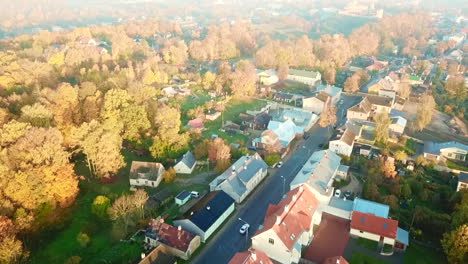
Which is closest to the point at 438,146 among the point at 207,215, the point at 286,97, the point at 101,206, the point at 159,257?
the point at 286,97

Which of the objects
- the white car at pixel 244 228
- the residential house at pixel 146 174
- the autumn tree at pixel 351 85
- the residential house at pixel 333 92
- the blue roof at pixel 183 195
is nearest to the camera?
the white car at pixel 244 228

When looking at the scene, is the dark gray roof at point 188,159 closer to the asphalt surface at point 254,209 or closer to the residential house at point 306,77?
the asphalt surface at point 254,209

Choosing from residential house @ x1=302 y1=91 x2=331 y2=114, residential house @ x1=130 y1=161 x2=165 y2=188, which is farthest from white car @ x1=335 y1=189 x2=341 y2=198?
residential house @ x1=302 y1=91 x2=331 y2=114

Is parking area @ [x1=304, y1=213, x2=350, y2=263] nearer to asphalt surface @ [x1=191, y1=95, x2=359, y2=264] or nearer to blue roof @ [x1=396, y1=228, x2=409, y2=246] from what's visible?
blue roof @ [x1=396, y1=228, x2=409, y2=246]

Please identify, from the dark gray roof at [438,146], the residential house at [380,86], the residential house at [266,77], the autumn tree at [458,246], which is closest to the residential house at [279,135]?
the dark gray roof at [438,146]

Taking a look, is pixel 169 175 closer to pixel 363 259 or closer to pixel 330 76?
pixel 363 259
